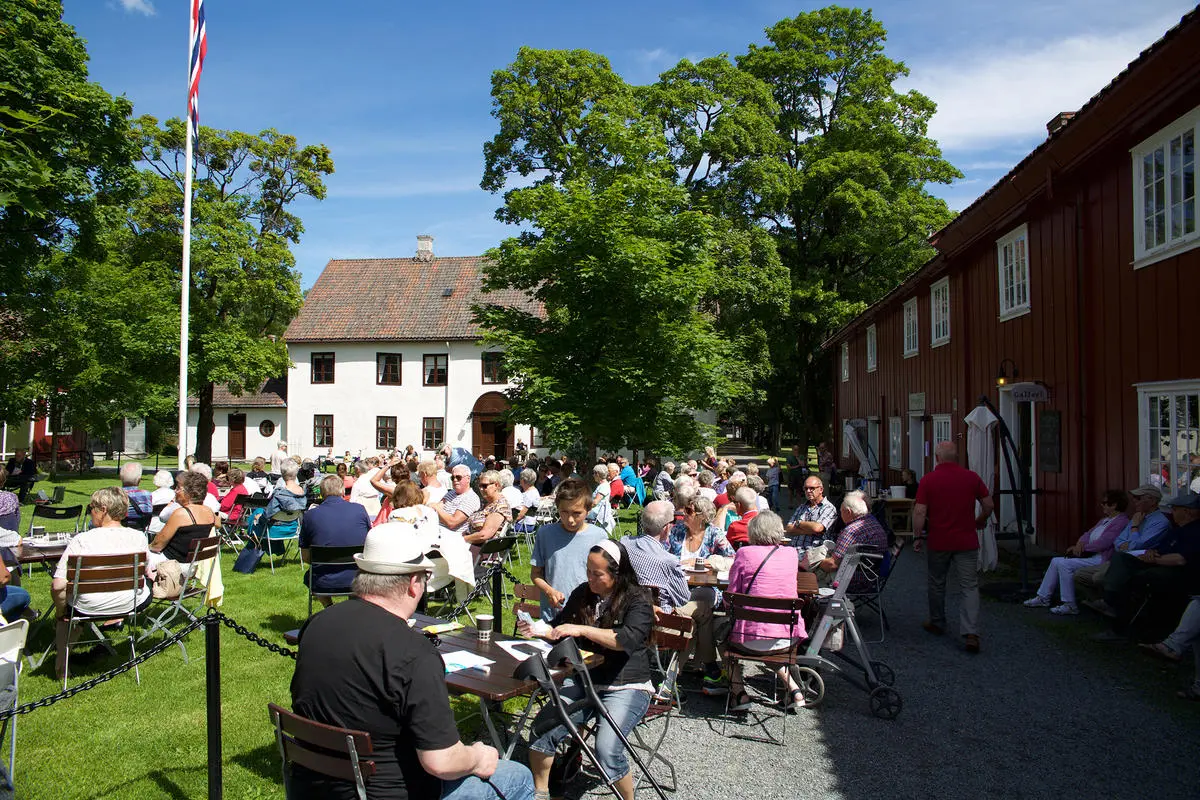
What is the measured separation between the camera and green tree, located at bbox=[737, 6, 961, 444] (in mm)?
28297

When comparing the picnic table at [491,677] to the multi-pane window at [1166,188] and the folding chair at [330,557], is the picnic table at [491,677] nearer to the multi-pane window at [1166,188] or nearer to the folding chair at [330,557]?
the folding chair at [330,557]

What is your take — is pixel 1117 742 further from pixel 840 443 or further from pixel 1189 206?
pixel 840 443

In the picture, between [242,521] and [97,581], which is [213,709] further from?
[242,521]

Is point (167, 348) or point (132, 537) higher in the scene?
point (167, 348)

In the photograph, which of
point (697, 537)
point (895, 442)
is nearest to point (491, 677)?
point (697, 537)

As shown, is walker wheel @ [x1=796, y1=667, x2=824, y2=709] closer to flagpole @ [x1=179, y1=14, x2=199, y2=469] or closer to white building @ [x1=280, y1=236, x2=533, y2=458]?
flagpole @ [x1=179, y1=14, x2=199, y2=469]

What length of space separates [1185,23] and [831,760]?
7094 mm

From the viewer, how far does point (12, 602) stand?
6.68 meters

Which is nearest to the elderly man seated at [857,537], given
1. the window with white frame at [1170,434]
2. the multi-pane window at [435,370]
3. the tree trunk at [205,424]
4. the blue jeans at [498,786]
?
the window with white frame at [1170,434]

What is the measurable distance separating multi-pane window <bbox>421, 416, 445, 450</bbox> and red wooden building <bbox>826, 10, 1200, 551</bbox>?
26605mm

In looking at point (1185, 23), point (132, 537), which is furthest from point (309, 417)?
point (1185, 23)

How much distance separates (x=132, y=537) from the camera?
21.6 feet

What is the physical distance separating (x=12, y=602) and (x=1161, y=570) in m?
9.42

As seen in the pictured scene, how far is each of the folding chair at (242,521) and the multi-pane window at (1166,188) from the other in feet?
37.2
